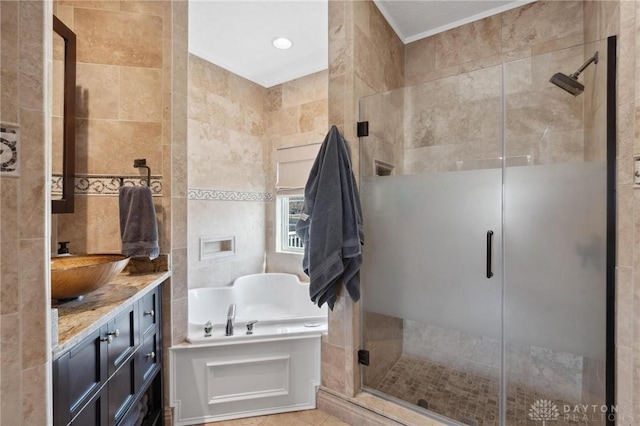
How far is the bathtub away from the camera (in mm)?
1640

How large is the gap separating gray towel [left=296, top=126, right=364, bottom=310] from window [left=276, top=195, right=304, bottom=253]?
1.50m

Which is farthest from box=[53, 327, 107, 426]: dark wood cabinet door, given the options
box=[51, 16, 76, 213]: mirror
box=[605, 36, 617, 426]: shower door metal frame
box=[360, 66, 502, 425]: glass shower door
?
box=[605, 36, 617, 426]: shower door metal frame

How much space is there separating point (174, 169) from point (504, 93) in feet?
6.02

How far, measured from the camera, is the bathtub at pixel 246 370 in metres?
1.64

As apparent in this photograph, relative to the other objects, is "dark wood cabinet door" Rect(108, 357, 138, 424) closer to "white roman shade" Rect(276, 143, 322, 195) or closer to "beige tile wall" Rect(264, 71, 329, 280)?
"beige tile wall" Rect(264, 71, 329, 280)

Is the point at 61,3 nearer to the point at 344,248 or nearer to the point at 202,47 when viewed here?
the point at 202,47

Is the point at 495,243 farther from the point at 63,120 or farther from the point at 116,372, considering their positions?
the point at 63,120

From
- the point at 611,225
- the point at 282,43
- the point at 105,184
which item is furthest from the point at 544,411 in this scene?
the point at 282,43

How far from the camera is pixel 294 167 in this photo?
299cm

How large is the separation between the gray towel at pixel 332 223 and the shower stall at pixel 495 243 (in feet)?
0.61

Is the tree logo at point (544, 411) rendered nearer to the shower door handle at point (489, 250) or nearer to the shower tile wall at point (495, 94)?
the shower door handle at point (489, 250)

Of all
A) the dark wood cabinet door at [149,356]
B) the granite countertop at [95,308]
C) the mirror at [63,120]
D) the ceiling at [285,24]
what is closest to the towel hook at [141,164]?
the mirror at [63,120]

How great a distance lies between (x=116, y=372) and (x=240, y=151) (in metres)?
2.21

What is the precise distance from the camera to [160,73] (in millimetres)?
1641
